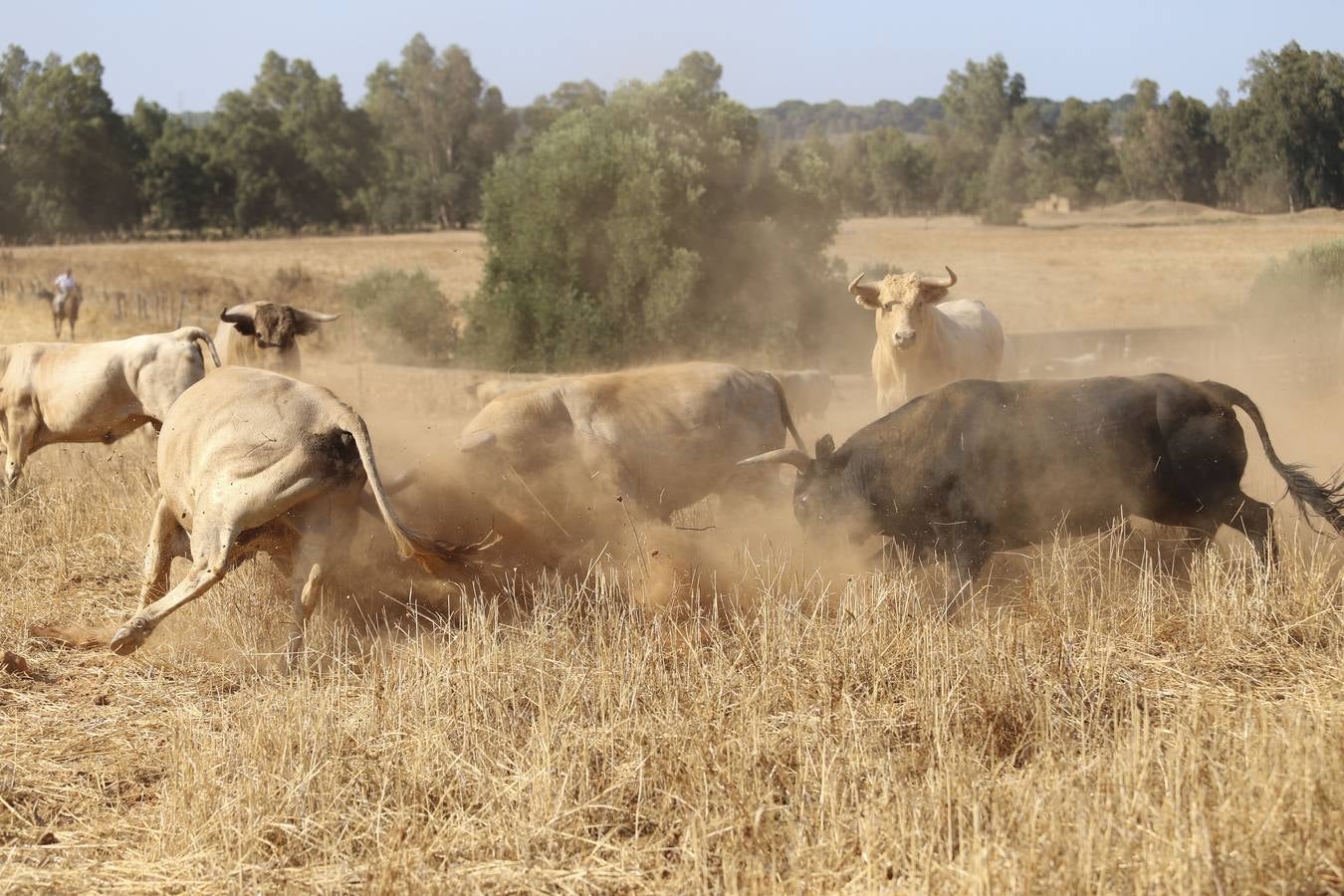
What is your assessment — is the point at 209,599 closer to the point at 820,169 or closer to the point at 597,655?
the point at 597,655

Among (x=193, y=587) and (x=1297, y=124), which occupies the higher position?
(x=1297, y=124)

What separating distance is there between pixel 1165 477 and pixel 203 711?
16.8ft

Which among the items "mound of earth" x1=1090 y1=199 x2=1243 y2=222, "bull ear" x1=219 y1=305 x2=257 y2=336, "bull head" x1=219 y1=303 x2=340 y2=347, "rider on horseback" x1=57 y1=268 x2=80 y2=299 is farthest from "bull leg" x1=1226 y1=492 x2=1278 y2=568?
"mound of earth" x1=1090 y1=199 x2=1243 y2=222

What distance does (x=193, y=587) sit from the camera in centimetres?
685

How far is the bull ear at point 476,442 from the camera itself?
7984 millimetres

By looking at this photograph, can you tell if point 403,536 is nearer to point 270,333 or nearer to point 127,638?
point 127,638

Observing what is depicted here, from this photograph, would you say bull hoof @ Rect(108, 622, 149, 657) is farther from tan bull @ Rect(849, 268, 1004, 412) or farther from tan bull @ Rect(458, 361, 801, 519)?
tan bull @ Rect(849, 268, 1004, 412)

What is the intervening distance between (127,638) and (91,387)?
17.4 feet

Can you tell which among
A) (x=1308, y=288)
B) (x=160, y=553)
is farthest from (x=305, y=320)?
(x=1308, y=288)

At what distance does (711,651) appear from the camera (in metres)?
6.45

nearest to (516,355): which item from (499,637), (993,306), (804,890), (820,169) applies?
(820,169)

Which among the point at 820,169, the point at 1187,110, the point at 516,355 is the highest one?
the point at 1187,110

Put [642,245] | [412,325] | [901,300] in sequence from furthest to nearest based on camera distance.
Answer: [412,325]
[642,245]
[901,300]

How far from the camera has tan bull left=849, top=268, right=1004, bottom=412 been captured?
11.6 metres
